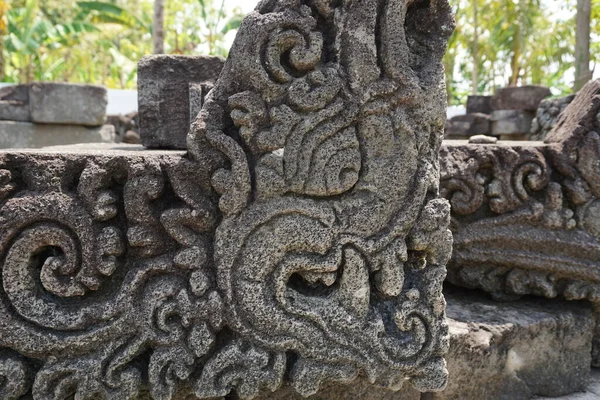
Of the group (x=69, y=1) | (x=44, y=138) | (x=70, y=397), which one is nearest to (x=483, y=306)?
(x=70, y=397)

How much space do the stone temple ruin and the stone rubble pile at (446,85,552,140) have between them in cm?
654

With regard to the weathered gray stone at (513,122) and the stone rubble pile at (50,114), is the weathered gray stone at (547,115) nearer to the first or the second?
the weathered gray stone at (513,122)

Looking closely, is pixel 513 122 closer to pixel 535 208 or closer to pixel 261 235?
pixel 535 208

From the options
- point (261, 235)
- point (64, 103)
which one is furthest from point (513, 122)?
point (261, 235)

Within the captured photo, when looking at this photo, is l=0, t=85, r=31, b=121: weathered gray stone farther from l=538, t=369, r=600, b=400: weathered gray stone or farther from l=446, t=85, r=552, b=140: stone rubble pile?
l=538, t=369, r=600, b=400: weathered gray stone

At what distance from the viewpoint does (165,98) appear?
8.23 ft

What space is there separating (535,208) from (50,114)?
5694 mm

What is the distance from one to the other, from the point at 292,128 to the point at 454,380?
3.45 ft

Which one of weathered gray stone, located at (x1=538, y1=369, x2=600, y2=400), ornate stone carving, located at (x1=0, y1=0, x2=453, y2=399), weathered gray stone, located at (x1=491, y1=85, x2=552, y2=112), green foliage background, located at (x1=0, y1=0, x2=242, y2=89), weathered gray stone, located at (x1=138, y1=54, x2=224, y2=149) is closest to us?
ornate stone carving, located at (x1=0, y1=0, x2=453, y2=399)

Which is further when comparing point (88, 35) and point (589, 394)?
point (88, 35)

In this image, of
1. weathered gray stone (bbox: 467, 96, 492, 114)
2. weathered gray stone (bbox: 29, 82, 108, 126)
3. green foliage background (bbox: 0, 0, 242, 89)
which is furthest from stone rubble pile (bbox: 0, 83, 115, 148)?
green foliage background (bbox: 0, 0, 242, 89)

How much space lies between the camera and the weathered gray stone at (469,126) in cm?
814

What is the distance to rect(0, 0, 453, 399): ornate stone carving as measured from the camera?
4.54ft

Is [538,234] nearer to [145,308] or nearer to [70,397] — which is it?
[145,308]
